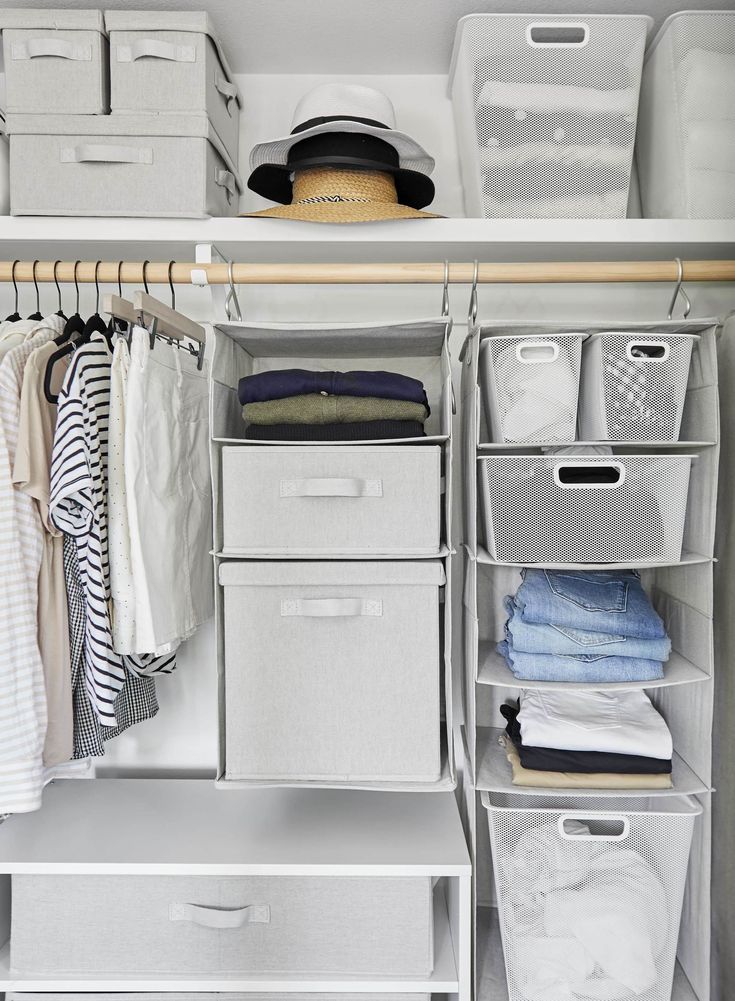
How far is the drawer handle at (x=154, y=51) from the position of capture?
4.62 feet

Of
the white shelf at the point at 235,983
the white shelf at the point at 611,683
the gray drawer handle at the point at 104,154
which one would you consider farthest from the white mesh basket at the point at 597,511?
the gray drawer handle at the point at 104,154

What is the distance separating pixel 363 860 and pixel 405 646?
42cm

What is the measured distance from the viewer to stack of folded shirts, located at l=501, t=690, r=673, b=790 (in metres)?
1.32

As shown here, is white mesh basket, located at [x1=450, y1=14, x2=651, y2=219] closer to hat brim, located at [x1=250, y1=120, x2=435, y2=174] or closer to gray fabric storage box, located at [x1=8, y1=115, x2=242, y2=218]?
hat brim, located at [x1=250, y1=120, x2=435, y2=174]

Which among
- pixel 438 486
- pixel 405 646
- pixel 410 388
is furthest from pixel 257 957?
pixel 410 388

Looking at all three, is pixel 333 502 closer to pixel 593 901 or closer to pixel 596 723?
pixel 596 723

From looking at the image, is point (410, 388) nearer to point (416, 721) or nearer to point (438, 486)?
point (438, 486)

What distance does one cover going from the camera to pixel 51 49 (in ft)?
4.61

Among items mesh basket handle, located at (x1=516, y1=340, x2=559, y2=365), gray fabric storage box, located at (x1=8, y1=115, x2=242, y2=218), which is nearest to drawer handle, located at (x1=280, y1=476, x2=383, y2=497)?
mesh basket handle, located at (x1=516, y1=340, x2=559, y2=365)

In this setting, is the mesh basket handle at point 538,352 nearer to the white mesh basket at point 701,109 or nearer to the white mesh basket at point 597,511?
the white mesh basket at point 597,511

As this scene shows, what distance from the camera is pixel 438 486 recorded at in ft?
4.12

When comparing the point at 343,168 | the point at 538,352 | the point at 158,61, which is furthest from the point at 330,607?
the point at 158,61

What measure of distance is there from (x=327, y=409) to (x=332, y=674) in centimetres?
→ 48

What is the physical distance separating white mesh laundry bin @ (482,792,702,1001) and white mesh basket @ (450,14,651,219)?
1.21 metres
